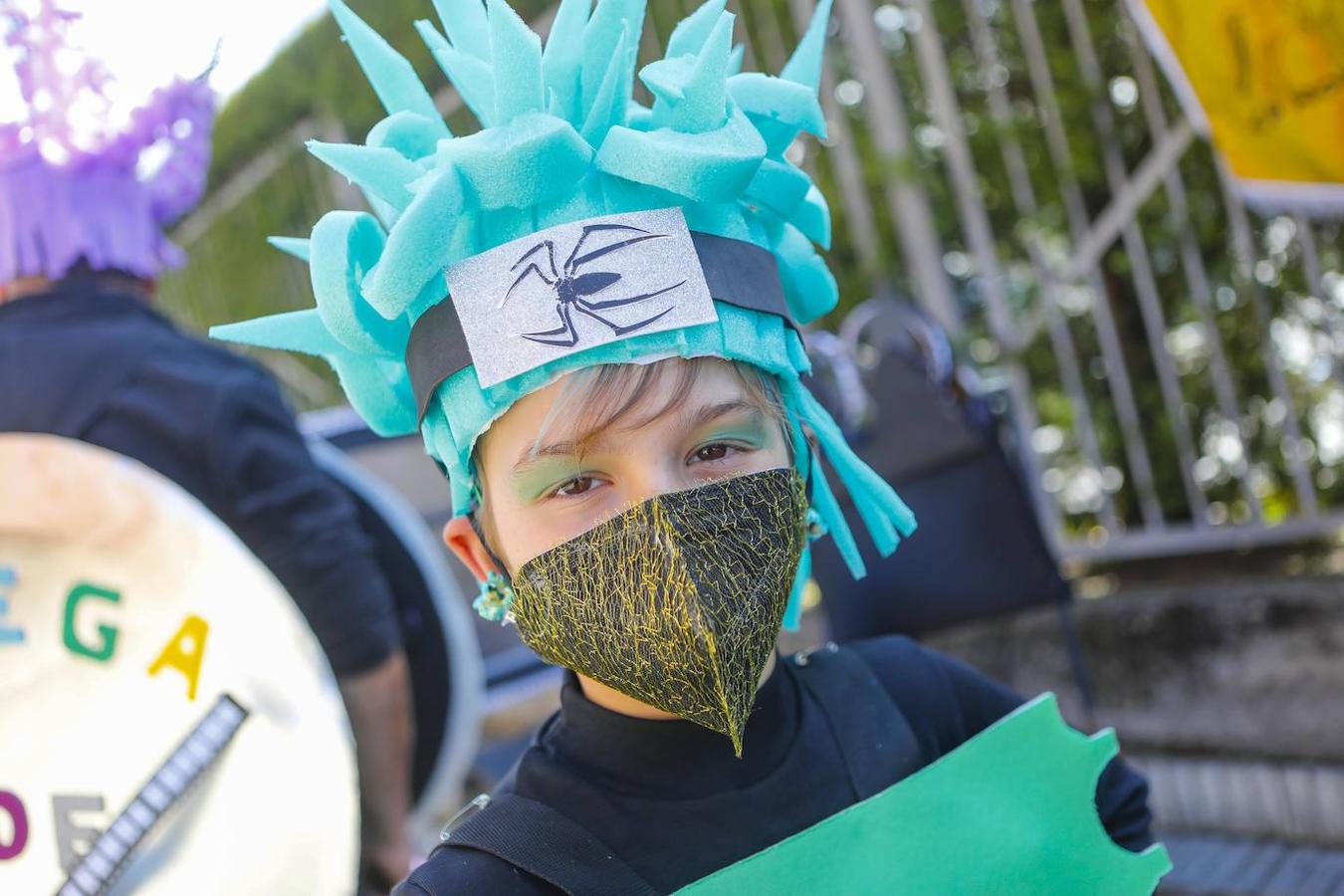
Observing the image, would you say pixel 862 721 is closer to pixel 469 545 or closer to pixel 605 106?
pixel 469 545

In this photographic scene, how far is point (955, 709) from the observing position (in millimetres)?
1312

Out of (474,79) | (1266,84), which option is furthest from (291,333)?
(1266,84)

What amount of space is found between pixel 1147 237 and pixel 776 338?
78.7 inches

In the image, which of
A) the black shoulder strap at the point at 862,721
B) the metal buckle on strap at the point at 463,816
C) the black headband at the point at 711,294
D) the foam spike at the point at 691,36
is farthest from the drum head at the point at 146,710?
the foam spike at the point at 691,36

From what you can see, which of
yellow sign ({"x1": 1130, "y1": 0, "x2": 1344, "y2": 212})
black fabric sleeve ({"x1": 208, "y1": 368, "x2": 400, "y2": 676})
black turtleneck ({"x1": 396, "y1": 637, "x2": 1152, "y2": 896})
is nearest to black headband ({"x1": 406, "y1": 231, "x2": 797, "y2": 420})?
black turtleneck ({"x1": 396, "y1": 637, "x2": 1152, "y2": 896})

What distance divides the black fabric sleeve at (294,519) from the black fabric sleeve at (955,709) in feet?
3.74

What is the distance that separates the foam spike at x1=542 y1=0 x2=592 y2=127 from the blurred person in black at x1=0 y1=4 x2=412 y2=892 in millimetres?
1175

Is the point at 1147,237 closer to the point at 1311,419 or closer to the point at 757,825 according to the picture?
the point at 1311,419

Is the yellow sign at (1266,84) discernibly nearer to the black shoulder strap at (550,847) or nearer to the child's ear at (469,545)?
the child's ear at (469,545)

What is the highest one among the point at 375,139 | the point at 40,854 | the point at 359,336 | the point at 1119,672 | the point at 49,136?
the point at 49,136

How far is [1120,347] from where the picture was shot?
2.99 metres

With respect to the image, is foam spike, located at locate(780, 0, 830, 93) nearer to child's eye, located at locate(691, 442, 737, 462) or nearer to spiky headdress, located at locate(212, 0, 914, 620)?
spiky headdress, located at locate(212, 0, 914, 620)

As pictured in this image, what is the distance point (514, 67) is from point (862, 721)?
0.73 metres

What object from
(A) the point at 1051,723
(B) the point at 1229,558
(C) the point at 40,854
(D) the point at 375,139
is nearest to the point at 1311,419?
(B) the point at 1229,558
